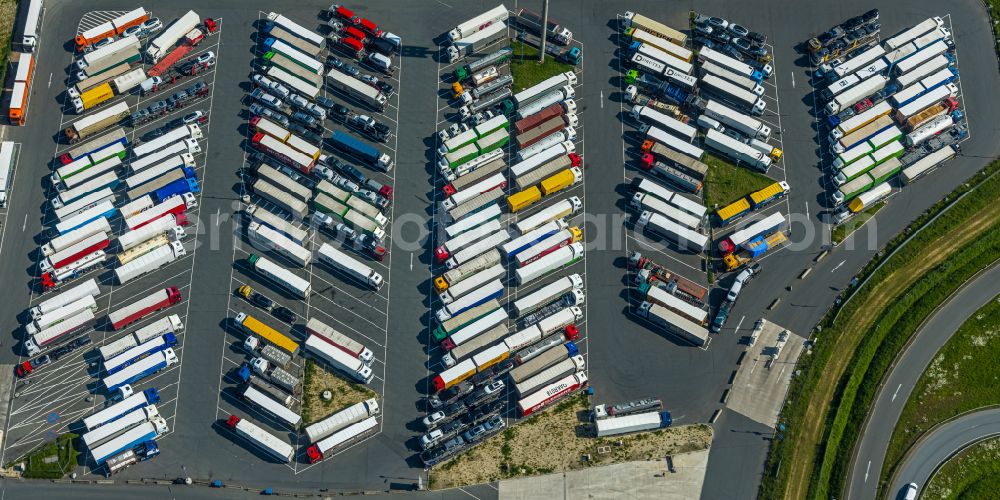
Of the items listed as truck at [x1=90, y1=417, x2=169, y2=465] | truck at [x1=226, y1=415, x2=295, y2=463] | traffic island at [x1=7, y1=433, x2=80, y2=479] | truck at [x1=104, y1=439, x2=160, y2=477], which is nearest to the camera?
truck at [x1=90, y1=417, x2=169, y2=465]

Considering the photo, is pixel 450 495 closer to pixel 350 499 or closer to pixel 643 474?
pixel 350 499

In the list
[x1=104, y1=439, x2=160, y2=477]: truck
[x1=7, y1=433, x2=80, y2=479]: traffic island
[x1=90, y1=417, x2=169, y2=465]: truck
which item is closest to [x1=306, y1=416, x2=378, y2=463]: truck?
[x1=104, y1=439, x2=160, y2=477]: truck

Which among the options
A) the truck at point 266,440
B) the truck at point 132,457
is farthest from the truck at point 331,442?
the truck at point 132,457

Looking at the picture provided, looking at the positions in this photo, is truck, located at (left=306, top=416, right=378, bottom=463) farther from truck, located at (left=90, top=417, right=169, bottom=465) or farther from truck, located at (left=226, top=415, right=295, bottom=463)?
truck, located at (left=90, top=417, right=169, bottom=465)

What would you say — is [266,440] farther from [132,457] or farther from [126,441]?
[126,441]

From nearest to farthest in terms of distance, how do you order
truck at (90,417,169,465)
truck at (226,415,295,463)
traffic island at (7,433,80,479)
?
truck at (90,417,169,465)
truck at (226,415,295,463)
traffic island at (7,433,80,479)

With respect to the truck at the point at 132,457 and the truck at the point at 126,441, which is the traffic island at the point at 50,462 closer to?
the truck at the point at 126,441

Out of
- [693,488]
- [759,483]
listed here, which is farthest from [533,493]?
[759,483]
